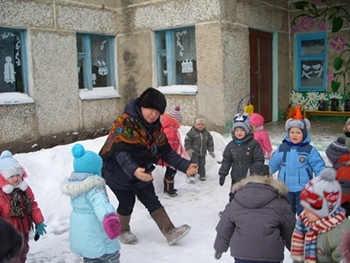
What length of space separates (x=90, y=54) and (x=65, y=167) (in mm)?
3979

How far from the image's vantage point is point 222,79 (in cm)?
794

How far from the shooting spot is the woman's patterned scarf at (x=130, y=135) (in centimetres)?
373

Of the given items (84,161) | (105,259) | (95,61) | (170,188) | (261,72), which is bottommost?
(170,188)

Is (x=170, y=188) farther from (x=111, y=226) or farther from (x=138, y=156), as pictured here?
(x=111, y=226)

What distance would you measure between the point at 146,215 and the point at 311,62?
726 cm

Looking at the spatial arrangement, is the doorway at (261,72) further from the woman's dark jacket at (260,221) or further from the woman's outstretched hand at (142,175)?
the woman's dark jacket at (260,221)

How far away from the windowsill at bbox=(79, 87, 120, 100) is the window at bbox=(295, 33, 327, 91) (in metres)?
4.61

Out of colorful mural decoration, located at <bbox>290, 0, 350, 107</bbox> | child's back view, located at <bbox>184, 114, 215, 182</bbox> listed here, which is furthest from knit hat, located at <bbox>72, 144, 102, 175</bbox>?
colorful mural decoration, located at <bbox>290, 0, 350, 107</bbox>

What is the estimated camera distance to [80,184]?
295cm

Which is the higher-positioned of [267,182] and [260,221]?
[267,182]

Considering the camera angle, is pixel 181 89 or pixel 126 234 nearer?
pixel 126 234

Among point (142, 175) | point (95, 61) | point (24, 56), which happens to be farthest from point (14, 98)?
point (142, 175)

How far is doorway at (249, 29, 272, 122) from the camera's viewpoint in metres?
9.17

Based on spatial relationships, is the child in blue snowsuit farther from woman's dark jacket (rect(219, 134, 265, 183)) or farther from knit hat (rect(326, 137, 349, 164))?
woman's dark jacket (rect(219, 134, 265, 183))
